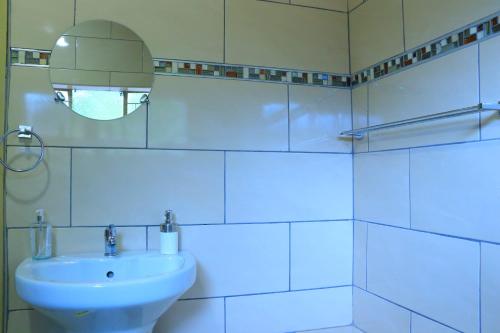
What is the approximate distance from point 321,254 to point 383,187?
401mm

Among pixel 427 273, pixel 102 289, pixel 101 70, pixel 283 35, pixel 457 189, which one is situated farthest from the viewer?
pixel 283 35

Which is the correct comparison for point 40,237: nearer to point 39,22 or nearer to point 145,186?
point 145,186

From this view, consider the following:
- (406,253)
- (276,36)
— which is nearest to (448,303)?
(406,253)

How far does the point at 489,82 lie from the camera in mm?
1065

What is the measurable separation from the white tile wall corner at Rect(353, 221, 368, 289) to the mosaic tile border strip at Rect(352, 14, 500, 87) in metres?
0.64

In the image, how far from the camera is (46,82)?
1.35 metres

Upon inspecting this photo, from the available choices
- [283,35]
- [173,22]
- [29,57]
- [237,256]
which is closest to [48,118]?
[29,57]

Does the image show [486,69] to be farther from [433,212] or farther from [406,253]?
[406,253]

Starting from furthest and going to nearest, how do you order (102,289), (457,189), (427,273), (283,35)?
(283,35) < (427,273) < (457,189) < (102,289)

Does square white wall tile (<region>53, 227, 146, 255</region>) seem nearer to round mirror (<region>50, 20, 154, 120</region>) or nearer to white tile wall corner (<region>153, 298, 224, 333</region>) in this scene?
white tile wall corner (<region>153, 298, 224, 333</region>)

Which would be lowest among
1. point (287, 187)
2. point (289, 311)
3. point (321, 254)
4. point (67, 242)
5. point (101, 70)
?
point (289, 311)

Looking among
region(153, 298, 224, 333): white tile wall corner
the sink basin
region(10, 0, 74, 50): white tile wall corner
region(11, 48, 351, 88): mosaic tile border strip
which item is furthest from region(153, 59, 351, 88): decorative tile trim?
region(153, 298, 224, 333): white tile wall corner

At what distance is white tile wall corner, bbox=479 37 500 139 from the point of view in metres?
1.04

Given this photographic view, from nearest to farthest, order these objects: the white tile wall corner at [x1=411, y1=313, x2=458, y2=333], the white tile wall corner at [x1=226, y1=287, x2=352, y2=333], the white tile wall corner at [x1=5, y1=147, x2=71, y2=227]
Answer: the white tile wall corner at [x1=411, y1=313, x2=458, y2=333] < the white tile wall corner at [x1=5, y1=147, x2=71, y2=227] < the white tile wall corner at [x1=226, y1=287, x2=352, y2=333]
